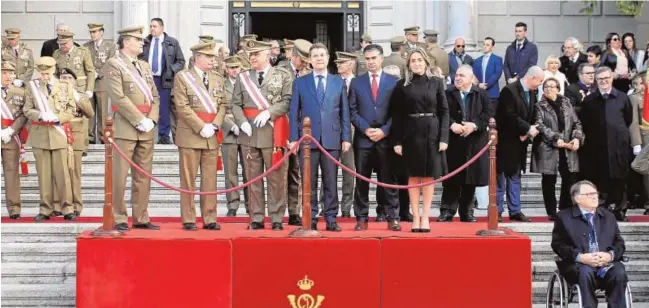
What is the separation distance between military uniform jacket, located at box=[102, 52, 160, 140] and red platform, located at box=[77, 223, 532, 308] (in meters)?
1.27

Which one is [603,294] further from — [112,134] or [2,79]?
[2,79]

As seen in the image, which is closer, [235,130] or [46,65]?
[235,130]

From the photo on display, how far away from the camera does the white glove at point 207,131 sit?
42.8ft

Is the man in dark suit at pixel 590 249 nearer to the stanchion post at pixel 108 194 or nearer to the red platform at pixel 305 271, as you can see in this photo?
the red platform at pixel 305 271

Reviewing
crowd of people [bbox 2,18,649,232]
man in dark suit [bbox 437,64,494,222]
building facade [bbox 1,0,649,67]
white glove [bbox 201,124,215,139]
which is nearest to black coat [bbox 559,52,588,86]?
crowd of people [bbox 2,18,649,232]

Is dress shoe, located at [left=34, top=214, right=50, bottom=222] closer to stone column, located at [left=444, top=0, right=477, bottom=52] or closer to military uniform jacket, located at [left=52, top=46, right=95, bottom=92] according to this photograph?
military uniform jacket, located at [left=52, top=46, right=95, bottom=92]

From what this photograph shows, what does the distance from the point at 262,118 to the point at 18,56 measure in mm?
6211

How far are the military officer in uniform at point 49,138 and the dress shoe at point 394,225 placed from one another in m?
3.87

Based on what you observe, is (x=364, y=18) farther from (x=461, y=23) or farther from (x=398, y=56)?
(x=398, y=56)

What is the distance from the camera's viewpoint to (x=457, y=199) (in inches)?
571

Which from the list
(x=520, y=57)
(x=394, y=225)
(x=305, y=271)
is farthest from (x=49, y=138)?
Result: (x=520, y=57)

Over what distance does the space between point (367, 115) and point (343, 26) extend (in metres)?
9.11

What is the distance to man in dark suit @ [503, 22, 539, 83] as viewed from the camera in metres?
19.1

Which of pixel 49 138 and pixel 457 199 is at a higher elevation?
pixel 49 138
